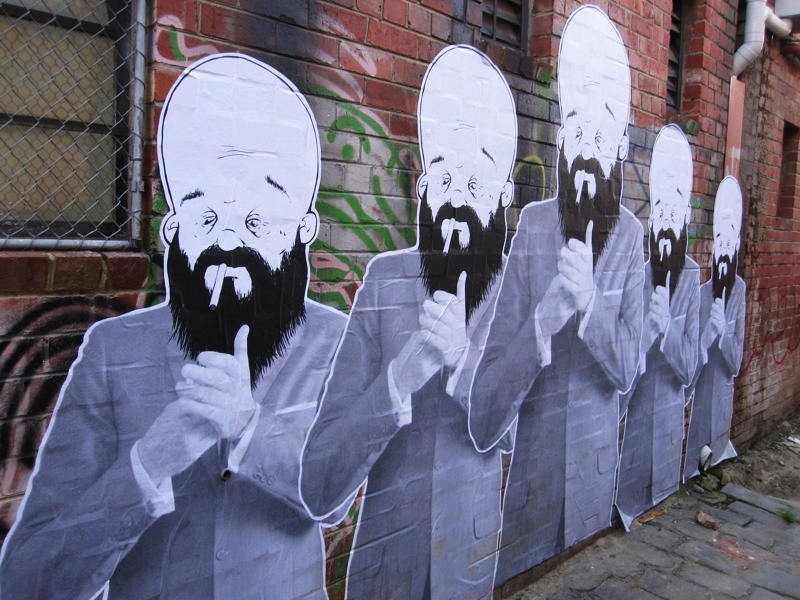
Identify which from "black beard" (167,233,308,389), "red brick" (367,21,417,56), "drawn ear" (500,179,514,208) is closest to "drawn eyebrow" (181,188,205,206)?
"black beard" (167,233,308,389)

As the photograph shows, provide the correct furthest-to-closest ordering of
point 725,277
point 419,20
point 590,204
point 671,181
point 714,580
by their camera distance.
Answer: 1. point 725,277
2. point 671,181
3. point 714,580
4. point 590,204
5. point 419,20

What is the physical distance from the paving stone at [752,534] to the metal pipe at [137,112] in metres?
4.41

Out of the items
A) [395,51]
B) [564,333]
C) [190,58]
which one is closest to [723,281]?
[564,333]

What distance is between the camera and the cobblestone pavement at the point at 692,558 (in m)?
3.80

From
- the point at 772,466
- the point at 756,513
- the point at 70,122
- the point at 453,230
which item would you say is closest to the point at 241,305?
the point at 70,122

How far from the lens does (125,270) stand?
189 cm

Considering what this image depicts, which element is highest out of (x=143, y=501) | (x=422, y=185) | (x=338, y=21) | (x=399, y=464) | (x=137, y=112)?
(x=338, y=21)

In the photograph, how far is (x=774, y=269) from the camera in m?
6.55

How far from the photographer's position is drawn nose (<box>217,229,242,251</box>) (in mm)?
2113

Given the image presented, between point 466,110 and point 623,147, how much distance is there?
1510mm

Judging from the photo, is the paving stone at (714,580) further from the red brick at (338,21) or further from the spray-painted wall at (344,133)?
the red brick at (338,21)

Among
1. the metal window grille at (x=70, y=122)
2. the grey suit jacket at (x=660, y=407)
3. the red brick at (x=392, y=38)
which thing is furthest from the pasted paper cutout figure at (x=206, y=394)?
the grey suit jacket at (x=660, y=407)

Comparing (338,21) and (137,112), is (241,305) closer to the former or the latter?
(137,112)

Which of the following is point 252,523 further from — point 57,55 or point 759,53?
point 759,53
